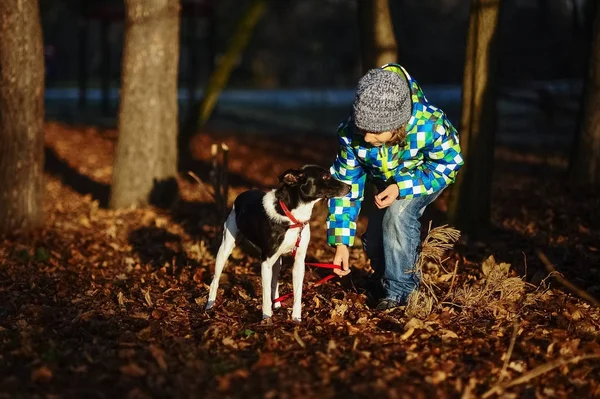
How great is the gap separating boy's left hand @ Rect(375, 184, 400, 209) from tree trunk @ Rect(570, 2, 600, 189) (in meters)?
6.92

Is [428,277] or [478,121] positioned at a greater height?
[478,121]

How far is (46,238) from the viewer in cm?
1145

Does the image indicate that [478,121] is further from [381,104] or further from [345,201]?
[381,104]

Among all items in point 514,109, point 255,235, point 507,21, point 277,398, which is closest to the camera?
point 277,398

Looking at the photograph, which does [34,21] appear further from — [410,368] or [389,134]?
[410,368]

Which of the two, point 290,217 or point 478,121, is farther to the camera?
point 478,121

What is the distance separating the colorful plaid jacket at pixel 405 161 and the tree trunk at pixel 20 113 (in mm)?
5490

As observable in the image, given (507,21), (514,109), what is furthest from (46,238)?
(507,21)

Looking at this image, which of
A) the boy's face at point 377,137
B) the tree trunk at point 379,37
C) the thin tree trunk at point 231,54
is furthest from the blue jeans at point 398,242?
the thin tree trunk at point 231,54

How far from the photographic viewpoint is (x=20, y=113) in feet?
37.0

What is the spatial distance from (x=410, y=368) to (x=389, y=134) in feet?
→ 5.77

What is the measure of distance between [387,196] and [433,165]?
21.1 inches

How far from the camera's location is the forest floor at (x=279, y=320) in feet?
18.8

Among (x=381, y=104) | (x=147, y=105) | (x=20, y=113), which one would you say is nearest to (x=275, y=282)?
(x=381, y=104)
